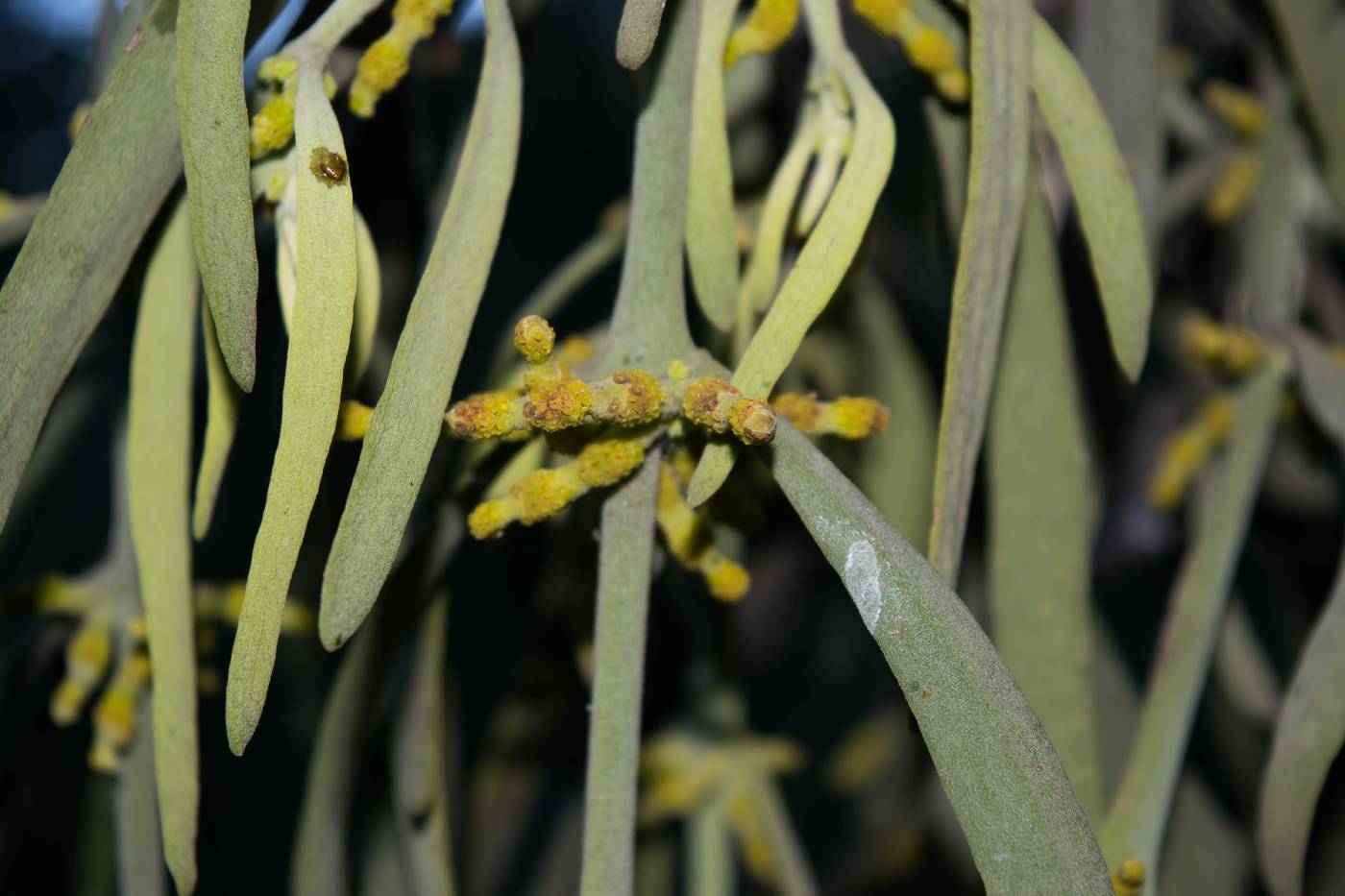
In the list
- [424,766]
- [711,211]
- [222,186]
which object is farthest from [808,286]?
[424,766]

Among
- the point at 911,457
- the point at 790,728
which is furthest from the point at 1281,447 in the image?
the point at 790,728

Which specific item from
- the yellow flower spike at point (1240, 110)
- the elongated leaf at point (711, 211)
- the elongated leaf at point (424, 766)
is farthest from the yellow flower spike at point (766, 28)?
the yellow flower spike at point (1240, 110)

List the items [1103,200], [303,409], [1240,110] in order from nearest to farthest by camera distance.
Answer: [303,409] < [1103,200] < [1240,110]

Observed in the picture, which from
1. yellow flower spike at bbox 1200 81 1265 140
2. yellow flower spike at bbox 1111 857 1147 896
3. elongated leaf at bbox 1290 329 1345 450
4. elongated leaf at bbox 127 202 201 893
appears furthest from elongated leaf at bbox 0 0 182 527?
yellow flower spike at bbox 1200 81 1265 140

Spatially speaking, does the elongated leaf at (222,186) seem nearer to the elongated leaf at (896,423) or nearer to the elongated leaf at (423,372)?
the elongated leaf at (423,372)

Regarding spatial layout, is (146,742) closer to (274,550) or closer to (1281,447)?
(274,550)

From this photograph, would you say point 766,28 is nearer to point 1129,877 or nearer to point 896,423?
point 896,423

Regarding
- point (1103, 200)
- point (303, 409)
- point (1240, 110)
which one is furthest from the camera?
point (1240, 110)
